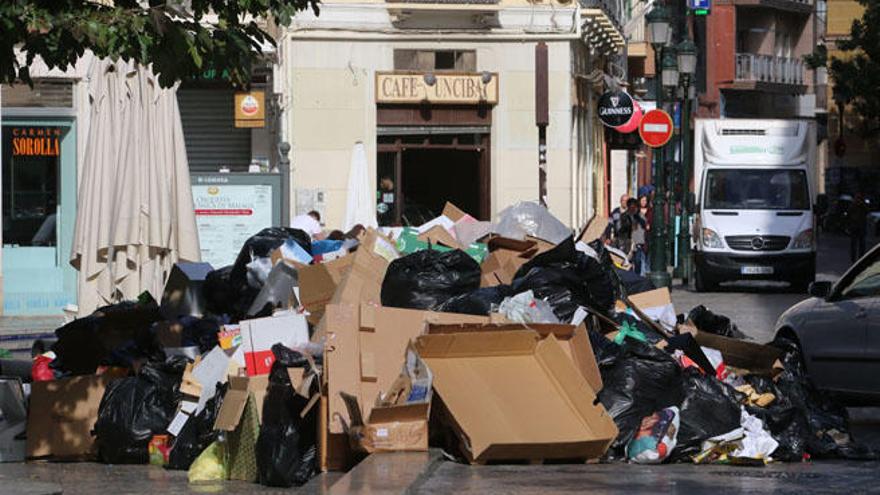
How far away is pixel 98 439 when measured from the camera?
11359 mm

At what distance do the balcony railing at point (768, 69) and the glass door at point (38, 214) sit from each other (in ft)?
148

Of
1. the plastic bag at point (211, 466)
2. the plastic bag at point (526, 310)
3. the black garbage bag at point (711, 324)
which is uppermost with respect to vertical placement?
the plastic bag at point (526, 310)

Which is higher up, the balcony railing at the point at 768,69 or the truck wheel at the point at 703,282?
the balcony railing at the point at 768,69

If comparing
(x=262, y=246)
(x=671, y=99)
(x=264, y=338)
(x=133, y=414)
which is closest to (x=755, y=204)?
(x=671, y=99)

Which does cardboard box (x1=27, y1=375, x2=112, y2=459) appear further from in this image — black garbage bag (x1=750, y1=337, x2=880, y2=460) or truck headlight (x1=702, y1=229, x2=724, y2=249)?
truck headlight (x1=702, y1=229, x2=724, y2=249)

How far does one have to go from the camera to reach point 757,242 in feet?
98.7

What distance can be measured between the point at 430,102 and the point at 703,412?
2267 centimetres

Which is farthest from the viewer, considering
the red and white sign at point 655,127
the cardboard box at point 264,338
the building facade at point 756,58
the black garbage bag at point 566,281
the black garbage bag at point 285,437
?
the building facade at point 756,58

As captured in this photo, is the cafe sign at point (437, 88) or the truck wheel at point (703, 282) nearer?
the truck wheel at point (703, 282)

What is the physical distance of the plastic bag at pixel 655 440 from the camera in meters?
10.1

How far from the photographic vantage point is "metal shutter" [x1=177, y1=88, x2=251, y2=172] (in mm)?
31266

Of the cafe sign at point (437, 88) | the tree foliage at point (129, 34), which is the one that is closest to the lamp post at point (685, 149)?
the cafe sign at point (437, 88)

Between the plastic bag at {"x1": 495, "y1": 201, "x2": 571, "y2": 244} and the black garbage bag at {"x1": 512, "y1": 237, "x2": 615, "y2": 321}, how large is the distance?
112 cm

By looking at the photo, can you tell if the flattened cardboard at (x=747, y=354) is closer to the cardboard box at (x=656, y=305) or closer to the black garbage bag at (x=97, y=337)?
the cardboard box at (x=656, y=305)
